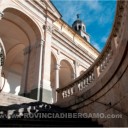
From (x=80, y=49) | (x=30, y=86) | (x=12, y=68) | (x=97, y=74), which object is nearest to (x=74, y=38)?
(x=80, y=49)

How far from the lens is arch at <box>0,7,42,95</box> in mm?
15419

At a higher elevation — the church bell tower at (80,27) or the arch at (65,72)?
the church bell tower at (80,27)

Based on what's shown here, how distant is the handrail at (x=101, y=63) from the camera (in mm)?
6354

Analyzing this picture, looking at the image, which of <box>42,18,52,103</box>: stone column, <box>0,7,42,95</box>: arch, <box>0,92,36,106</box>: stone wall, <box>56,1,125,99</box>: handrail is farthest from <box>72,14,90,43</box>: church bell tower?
<box>0,92,36,106</box>: stone wall

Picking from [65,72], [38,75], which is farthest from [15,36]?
[65,72]

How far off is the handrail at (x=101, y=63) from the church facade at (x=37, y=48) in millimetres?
3562

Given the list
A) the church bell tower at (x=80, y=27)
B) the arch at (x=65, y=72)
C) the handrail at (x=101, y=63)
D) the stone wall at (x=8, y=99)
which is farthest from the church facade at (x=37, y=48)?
the church bell tower at (x=80, y=27)

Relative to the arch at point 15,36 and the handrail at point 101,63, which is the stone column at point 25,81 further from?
the handrail at point 101,63

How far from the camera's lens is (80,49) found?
2200 cm

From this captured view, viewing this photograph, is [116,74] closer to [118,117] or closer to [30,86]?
[118,117]

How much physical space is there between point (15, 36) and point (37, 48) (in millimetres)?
3272

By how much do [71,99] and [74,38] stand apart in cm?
1398

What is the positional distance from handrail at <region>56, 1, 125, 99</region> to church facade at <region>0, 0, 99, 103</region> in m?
3.56

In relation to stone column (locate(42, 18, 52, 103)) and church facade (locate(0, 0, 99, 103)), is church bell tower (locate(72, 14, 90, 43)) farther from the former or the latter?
stone column (locate(42, 18, 52, 103))
